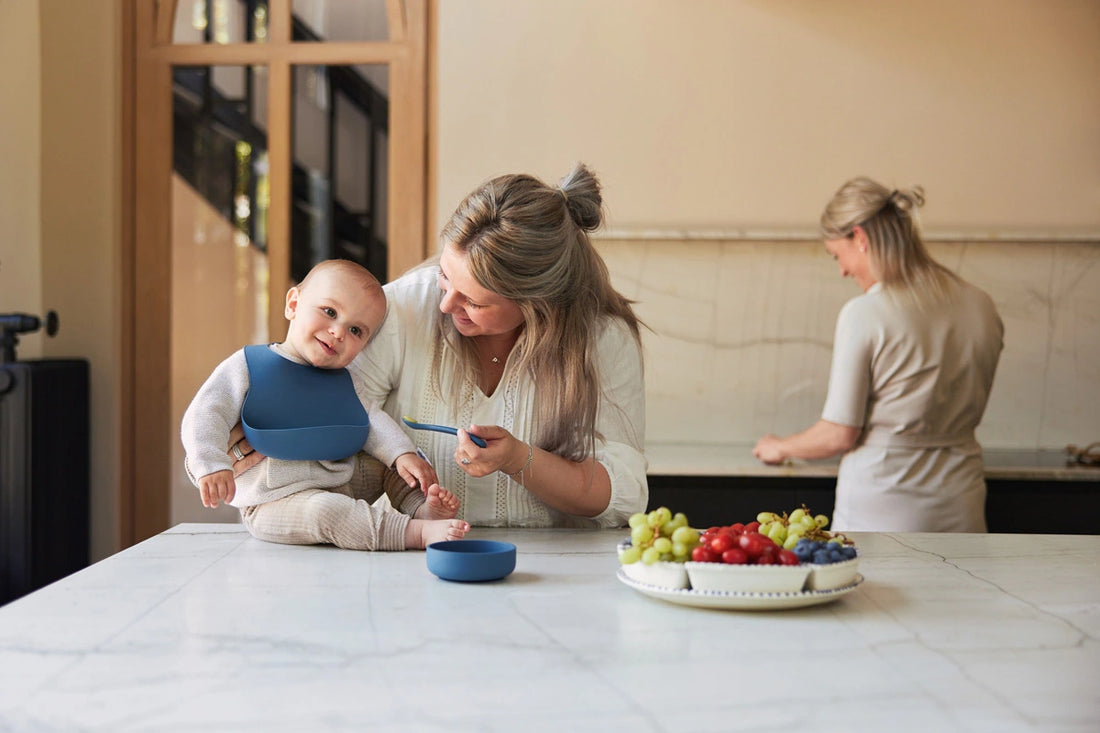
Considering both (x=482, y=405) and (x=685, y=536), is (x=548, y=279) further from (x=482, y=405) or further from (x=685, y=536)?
(x=685, y=536)

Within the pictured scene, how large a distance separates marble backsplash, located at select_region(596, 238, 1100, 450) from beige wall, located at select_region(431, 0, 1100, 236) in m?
0.12

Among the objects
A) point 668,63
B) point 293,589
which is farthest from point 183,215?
point 293,589

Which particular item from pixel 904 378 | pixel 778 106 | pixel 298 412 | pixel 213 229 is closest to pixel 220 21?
pixel 213 229

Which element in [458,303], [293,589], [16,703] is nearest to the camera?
[16,703]

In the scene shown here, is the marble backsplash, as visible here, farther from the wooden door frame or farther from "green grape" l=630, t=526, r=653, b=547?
"green grape" l=630, t=526, r=653, b=547

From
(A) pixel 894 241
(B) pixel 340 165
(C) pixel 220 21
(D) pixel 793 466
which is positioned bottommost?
(D) pixel 793 466

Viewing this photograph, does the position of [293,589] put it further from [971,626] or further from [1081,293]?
[1081,293]

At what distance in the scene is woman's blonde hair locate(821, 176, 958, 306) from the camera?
Result: 266 centimetres

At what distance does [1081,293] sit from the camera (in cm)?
353

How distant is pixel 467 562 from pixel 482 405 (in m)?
0.59

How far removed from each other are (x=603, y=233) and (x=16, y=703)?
9.02 feet

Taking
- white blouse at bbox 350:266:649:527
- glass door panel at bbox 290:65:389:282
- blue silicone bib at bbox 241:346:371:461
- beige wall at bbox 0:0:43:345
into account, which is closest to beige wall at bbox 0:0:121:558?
beige wall at bbox 0:0:43:345

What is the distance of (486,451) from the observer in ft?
5.46

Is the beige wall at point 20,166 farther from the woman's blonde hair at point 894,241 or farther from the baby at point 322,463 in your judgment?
the woman's blonde hair at point 894,241
